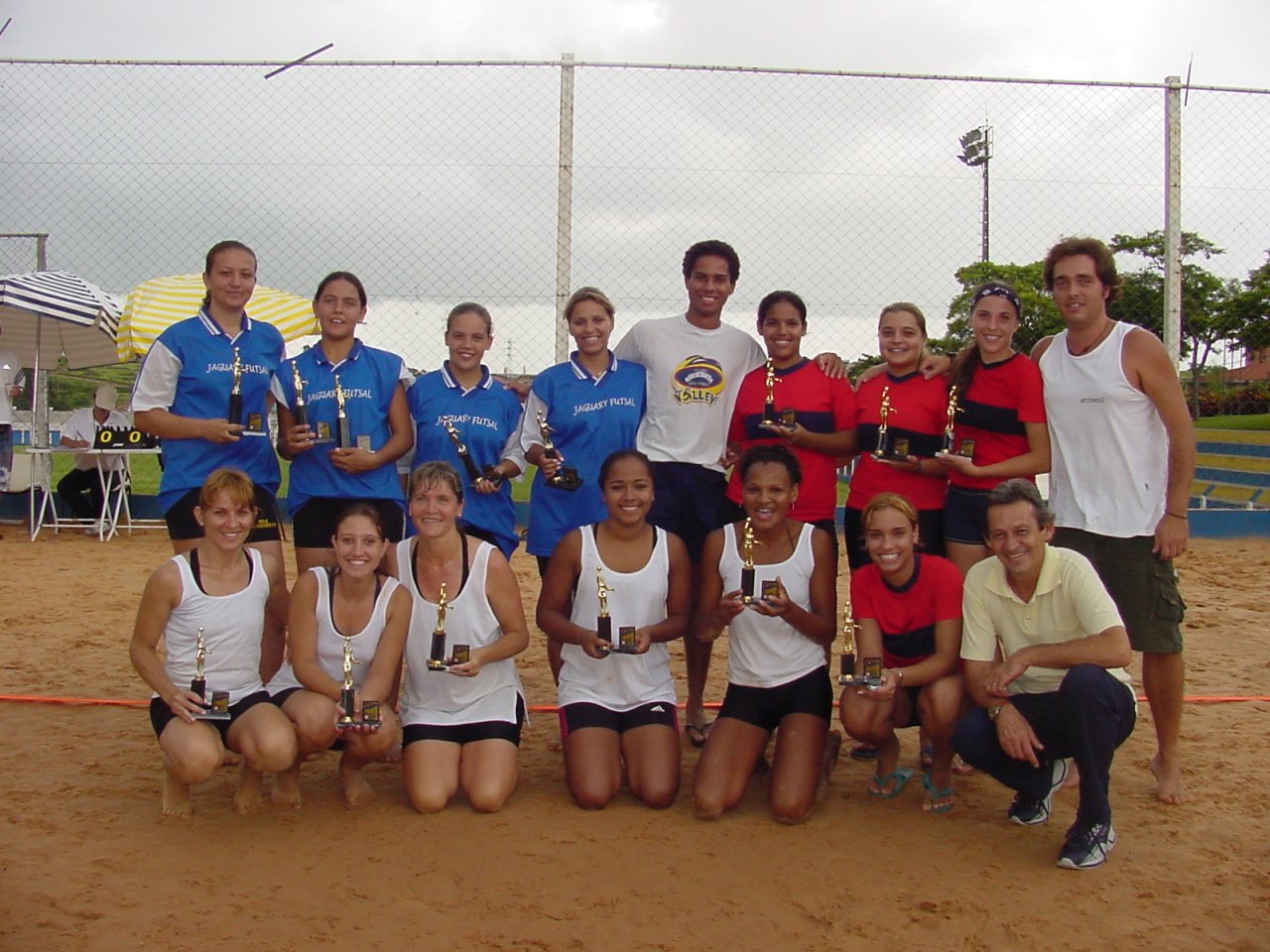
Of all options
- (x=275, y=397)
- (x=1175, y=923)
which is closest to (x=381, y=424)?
(x=275, y=397)

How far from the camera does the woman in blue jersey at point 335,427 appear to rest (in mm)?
4613

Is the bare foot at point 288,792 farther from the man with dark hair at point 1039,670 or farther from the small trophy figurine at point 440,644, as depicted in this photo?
the man with dark hair at point 1039,670

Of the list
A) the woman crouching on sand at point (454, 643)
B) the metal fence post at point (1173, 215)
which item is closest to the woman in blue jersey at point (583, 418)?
the woman crouching on sand at point (454, 643)

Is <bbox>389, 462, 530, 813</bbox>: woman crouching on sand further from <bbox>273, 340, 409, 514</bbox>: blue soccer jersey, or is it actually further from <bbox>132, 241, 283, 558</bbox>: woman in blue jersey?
<bbox>132, 241, 283, 558</bbox>: woman in blue jersey

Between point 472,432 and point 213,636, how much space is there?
130 cm

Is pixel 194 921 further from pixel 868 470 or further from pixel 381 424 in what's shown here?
pixel 868 470

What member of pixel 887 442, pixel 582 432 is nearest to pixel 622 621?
pixel 582 432

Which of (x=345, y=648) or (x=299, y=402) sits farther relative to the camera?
(x=299, y=402)

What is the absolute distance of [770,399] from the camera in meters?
4.68

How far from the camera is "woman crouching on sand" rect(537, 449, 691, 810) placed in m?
4.27

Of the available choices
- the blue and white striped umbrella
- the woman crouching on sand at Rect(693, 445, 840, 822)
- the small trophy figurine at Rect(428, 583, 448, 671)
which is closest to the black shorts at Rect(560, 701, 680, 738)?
the woman crouching on sand at Rect(693, 445, 840, 822)

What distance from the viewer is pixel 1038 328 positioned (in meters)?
32.5

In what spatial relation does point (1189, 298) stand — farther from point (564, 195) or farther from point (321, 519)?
point (321, 519)

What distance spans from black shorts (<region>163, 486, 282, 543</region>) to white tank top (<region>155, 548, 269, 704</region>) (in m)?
0.39
